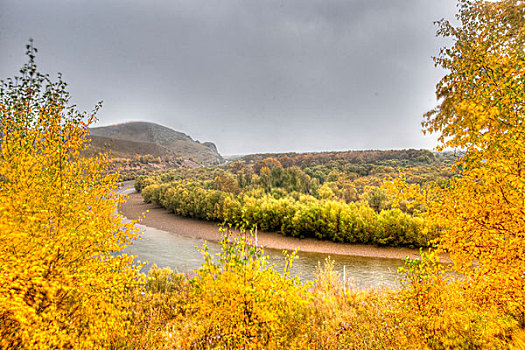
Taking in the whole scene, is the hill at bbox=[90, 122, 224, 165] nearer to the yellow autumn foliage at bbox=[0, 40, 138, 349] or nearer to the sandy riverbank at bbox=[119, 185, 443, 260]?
the sandy riverbank at bbox=[119, 185, 443, 260]

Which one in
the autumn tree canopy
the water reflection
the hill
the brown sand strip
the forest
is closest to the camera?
the autumn tree canopy

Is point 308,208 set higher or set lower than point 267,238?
higher

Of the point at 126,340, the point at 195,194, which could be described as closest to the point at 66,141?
the point at 126,340

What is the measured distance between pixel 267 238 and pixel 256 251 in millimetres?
14475

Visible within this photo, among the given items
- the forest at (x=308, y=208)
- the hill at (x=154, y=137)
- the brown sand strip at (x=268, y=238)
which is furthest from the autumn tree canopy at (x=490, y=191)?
the hill at (x=154, y=137)

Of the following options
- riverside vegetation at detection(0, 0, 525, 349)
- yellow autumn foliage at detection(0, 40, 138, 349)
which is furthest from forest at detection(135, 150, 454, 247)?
yellow autumn foliage at detection(0, 40, 138, 349)

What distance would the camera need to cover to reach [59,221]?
4.12 metres

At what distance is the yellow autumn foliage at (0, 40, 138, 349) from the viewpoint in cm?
331

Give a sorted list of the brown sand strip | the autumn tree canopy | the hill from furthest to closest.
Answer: the hill, the brown sand strip, the autumn tree canopy

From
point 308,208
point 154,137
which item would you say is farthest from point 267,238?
point 154,137

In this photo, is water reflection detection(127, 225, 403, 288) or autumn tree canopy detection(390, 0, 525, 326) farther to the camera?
water reflection detection(127, 225, 403, 288)

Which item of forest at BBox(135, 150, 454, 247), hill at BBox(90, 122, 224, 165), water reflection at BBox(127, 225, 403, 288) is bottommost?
water reflection at BBox(127, 225, 403, 288)

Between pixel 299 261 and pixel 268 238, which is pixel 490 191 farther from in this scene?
pixel 268 238

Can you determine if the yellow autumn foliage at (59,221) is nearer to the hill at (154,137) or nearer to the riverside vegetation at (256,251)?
the riverside vegetation at (256,251)
